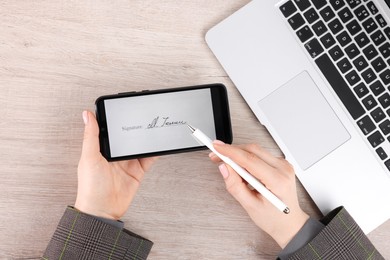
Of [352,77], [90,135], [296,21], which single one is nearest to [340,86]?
[352,77]

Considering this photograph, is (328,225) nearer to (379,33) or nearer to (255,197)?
(255,197)

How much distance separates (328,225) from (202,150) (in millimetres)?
222

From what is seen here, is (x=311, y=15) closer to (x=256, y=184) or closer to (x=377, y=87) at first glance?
(x=377, y=87)

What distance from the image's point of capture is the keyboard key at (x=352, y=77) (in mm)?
785

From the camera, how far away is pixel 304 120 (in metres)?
0.80

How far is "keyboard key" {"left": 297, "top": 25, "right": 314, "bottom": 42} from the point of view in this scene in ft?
2.61

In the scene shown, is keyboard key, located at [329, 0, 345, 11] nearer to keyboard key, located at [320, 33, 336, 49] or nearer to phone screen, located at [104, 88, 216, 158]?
keyboard key, located at [320, 33, 336, 49]

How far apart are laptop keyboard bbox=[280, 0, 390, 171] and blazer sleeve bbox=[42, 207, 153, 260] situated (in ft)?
1.33

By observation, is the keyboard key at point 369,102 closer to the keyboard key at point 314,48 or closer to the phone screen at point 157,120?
the keyboard key at point 314,48

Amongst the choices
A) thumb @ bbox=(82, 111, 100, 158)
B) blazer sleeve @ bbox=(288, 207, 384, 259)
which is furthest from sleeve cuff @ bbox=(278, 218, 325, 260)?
thumb @ bbox=(82, 111, 100, 158)

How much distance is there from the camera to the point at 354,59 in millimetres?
787

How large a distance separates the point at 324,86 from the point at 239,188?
216 mm

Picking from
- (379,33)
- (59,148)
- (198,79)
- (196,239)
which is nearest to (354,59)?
(379,33)

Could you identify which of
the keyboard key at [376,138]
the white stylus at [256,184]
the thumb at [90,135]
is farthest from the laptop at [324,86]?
the thumb at [90,135]
